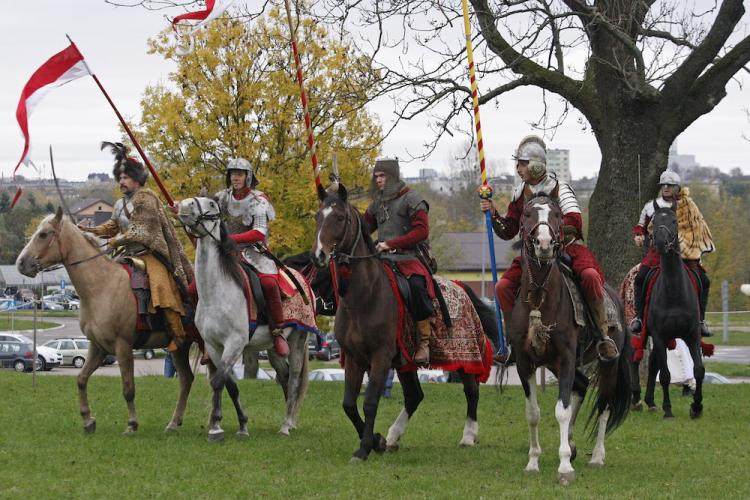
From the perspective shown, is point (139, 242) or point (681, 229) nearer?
point (139, 242)

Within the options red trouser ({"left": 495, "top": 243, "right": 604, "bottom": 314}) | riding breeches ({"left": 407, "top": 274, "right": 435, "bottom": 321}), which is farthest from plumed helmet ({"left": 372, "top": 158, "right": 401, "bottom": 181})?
red trouser ({"left": 495, "top": 243, "right": 604, "bottom": 314})

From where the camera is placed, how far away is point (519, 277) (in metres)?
10.6

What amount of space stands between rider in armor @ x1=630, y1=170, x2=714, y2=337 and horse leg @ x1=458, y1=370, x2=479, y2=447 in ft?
13.1

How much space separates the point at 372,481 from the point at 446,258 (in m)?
60.1

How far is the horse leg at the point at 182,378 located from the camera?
44.7 feet

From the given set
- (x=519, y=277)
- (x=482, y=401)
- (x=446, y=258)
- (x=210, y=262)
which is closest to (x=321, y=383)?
(x=482, y=401)

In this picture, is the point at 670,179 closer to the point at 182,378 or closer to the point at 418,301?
the point at 418,301

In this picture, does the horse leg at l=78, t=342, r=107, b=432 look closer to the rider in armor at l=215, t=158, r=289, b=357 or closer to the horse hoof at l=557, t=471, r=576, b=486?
the rider in armor at l=215, t=158, r=289, b=357

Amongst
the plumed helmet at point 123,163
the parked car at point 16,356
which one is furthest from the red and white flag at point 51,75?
the parked car at point 16,356

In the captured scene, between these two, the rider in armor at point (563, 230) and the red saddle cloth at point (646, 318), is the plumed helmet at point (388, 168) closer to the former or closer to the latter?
the rider in armor at point (563, 230)

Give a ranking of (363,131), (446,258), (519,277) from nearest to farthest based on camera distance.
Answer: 1. (519,277)
2. (363,131)
3. (446,258)

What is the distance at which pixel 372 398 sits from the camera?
10898mm

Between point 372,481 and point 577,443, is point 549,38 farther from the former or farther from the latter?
point 372,481

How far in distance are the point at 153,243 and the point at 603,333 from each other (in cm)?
553
